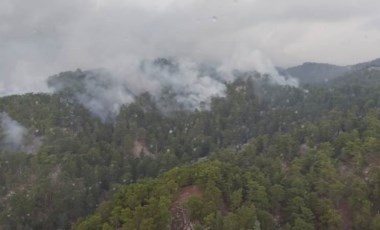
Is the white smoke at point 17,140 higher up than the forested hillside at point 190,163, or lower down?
higher up

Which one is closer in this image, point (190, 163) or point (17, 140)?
point (190, 163)

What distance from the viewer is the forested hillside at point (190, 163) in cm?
→ 8188

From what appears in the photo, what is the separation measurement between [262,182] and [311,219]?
11.0m

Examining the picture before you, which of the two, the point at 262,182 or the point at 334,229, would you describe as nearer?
the point at 334,229

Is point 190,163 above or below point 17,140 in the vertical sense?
below

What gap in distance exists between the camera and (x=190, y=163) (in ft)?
457

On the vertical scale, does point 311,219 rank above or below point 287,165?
below

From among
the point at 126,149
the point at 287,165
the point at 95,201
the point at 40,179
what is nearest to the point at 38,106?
the point at 126,149

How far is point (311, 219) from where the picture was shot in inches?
3280

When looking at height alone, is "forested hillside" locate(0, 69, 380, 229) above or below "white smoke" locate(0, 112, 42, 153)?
below

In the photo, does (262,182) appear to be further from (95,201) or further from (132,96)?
(132,96)

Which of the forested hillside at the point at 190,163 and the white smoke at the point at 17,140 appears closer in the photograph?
the forested hillside at the point at 190,163

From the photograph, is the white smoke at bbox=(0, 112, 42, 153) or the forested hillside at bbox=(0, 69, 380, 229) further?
the white smoke at bbox=(0, 112, 42, 153)

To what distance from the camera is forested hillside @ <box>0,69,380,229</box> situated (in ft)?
269
